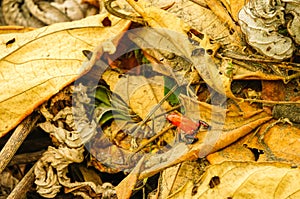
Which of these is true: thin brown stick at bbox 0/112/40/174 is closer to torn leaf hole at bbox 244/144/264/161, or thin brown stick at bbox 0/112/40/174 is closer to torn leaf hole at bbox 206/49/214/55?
torn leaf hole at bbox 206/49/214/55

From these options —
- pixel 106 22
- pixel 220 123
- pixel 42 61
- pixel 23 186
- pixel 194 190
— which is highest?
pixel 106 22

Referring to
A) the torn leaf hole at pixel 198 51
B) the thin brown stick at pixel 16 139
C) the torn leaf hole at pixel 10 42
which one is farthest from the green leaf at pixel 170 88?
the torn leaf hole at pixel 10 42

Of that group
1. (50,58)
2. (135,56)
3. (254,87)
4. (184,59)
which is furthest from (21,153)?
(254,87)

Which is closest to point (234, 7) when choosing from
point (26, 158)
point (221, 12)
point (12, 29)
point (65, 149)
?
point (221, 12)

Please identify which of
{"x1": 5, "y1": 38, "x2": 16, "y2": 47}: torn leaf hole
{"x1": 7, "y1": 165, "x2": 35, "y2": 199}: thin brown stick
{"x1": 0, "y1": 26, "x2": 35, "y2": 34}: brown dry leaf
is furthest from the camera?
{"x1": 0, "y1": 26, "x2": 35, "y2": 34}: brown dry leaf

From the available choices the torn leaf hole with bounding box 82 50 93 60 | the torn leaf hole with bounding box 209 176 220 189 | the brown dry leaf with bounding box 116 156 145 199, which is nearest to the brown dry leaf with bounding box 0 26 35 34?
the torn leaf hole with bounding box 82 50 93 60

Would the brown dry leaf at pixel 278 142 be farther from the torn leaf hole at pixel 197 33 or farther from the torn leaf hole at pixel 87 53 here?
the torn leaf hole at pixel 87 53

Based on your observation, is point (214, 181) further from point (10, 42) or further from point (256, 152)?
point (10, 42)
